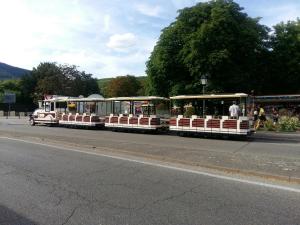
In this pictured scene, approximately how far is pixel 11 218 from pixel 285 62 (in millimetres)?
49141

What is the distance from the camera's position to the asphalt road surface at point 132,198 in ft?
20.2

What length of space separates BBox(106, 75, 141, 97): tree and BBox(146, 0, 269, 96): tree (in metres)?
51.5

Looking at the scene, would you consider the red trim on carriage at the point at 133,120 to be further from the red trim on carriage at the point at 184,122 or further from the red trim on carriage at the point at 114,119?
the red trim on carriage at the point at 184,122

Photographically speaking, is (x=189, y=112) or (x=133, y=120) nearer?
(x=189, y=112)

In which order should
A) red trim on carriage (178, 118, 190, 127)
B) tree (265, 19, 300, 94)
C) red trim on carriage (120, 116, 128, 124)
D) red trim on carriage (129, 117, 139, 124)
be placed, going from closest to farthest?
red trim on carriage (178, 118, 190, 127)
red trim on carriage (129, 117, 139, 124)
red trim on carriage (120, 116, 128, 124)
tree (265, 19, 300, 94)

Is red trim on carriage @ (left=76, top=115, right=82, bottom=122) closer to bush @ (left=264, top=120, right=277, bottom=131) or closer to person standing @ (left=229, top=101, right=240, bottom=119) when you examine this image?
bush @ (left=264, top=120, right=277, bottom=131)

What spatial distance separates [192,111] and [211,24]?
2024cm

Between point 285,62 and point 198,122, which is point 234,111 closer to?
point 198,122

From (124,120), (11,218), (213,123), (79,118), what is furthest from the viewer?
(79,118)

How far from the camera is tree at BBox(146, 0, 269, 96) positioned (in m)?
Result: 41.7

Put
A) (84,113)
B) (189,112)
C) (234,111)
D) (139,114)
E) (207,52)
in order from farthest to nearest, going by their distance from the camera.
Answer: (207,52), (84,113), (139,114), (189,112), (234,111)

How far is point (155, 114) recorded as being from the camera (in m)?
27.5

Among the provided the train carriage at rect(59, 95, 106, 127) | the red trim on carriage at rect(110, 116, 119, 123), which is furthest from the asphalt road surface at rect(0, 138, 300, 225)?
the train carriage at rect(59, 95, 106, 127)

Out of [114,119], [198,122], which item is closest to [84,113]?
[114,119]
